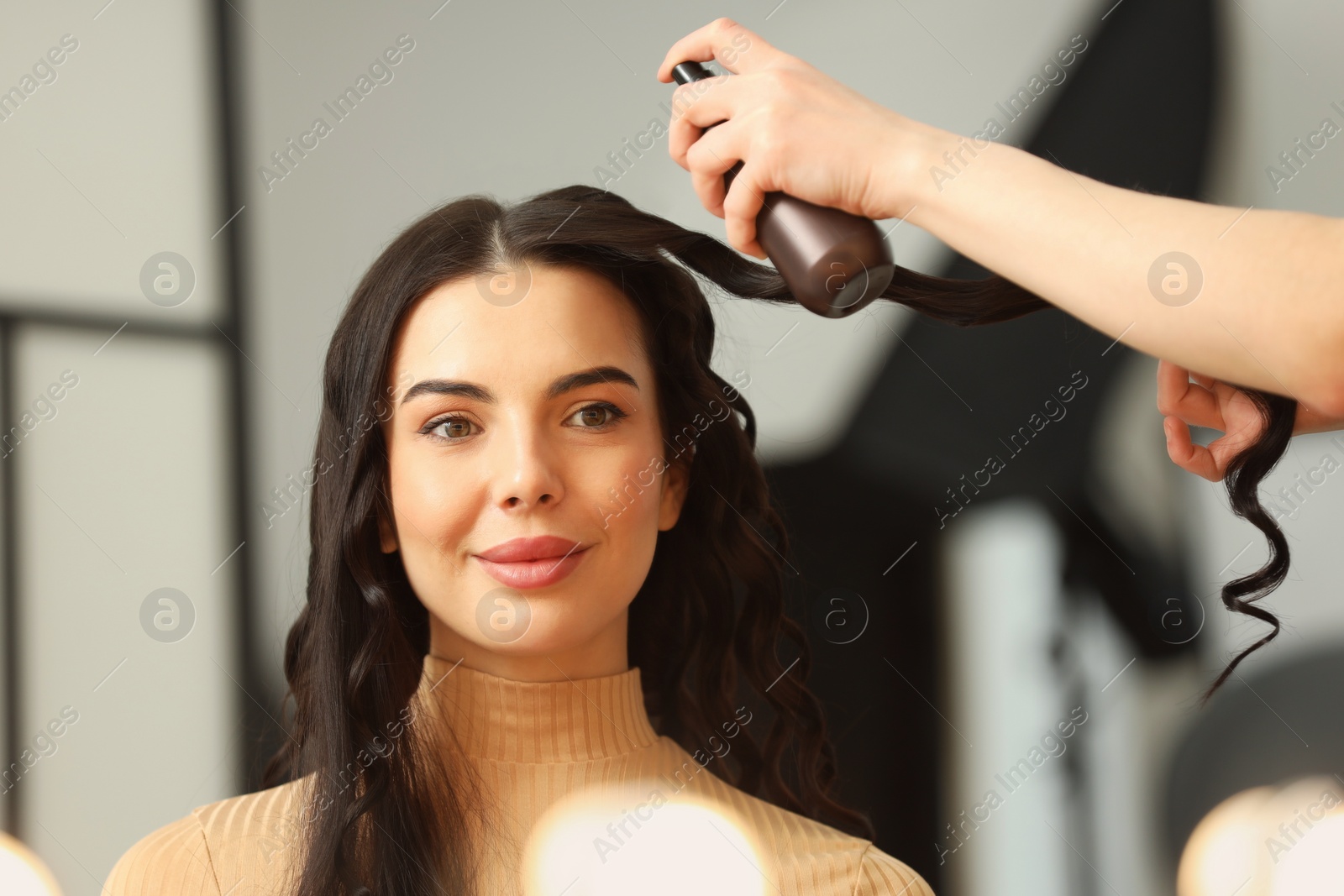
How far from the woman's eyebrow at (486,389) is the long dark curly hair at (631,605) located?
76mm

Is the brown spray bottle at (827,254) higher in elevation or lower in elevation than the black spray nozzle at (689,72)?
lower

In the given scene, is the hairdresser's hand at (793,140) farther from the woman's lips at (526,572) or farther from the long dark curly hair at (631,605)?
the woman's lips at (526,572)

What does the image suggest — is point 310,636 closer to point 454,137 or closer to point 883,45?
point 454,137

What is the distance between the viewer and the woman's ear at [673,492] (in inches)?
49.2

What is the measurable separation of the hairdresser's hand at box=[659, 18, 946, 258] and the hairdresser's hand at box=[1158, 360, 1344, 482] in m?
0.32

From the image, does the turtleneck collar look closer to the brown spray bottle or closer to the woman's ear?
the woman's ear

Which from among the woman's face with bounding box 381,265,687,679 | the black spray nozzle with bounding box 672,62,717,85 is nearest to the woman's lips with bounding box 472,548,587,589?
the woman's face with bounding box 381,265,687,679

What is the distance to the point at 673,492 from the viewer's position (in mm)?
1261

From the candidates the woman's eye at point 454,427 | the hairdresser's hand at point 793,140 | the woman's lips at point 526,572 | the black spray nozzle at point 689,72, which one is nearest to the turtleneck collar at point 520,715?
the woman's lips at point 526,572

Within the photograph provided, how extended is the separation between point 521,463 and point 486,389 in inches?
3.5

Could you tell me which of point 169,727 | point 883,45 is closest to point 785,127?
point 883,45

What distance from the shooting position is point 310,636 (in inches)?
47.3

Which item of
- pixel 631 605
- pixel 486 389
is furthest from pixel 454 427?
pixel 631 605

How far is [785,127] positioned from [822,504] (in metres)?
0.68
